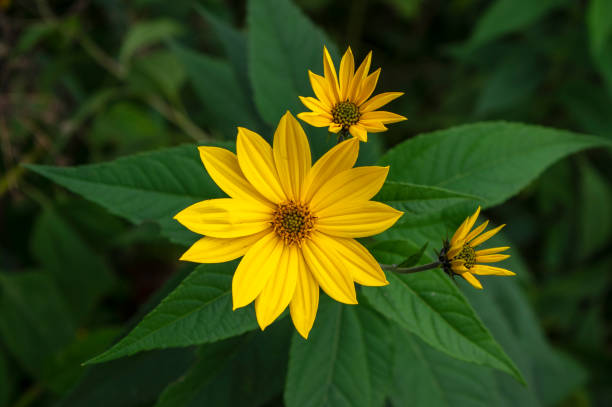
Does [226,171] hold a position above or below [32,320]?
below

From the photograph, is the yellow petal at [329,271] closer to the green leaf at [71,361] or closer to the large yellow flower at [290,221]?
the large yellow flower at [290,221]

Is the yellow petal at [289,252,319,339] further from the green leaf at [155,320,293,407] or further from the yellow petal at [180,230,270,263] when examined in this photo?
the green leaf at [155,320,293,407]

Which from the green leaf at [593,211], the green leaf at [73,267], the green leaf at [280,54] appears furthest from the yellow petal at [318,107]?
the green leaf at [593,211]

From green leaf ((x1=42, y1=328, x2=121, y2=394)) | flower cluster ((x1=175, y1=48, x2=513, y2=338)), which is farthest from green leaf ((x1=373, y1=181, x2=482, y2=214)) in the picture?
green leaf ((x1=42, y1=328, x2=121, y2=394))

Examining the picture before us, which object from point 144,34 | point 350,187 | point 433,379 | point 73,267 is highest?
point 144,34

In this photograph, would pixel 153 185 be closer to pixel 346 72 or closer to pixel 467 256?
pixel 346 72

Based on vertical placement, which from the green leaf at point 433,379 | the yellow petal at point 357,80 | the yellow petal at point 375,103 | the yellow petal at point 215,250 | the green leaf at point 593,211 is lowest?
the green leaf at point 433,379

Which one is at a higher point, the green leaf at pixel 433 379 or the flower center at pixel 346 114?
the flower center at pixel 346 114

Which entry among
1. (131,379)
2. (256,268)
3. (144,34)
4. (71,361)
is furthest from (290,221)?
(144,34)
